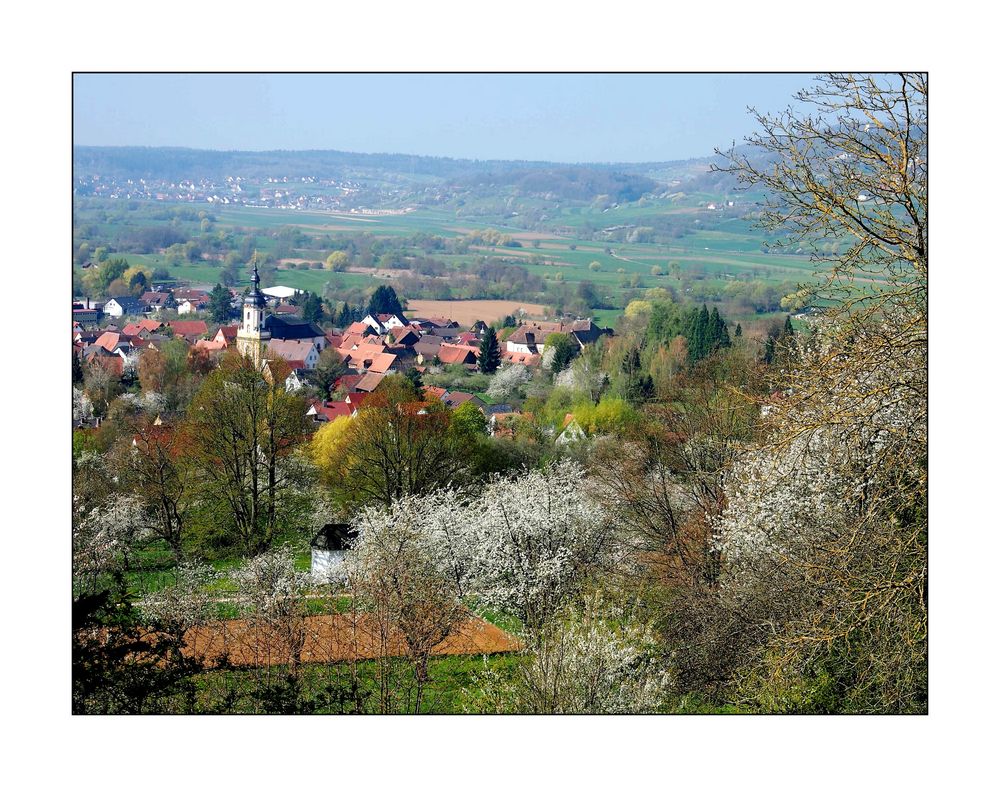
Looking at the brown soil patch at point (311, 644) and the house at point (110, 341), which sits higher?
the house at point (110, 341)

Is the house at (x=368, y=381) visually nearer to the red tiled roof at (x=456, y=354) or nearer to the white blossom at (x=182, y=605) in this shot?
the red tiled roof at (x=456, y=354)

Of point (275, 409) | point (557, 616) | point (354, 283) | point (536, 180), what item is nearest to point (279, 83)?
point (557, 616)

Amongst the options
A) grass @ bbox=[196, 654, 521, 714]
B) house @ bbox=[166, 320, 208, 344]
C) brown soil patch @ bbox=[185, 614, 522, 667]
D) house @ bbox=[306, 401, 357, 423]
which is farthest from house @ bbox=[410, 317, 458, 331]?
grass @ bbox=[196, 654, 521, 714]

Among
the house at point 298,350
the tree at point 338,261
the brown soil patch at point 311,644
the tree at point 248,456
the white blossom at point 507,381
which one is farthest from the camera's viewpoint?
the tree at point 338,261

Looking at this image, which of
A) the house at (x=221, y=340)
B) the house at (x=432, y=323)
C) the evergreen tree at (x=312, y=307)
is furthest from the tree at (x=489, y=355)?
the evergreen tree at (x=312, y=307)

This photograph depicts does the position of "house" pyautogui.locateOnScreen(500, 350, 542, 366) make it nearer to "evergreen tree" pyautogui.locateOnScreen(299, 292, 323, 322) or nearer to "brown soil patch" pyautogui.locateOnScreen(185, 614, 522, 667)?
"evergreen tree" pyautogui.locateOnScreen(299, 292, 323, 322)

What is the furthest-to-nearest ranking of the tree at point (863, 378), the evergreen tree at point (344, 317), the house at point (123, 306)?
the evergreen tree at point (344, 317) < the house at point (123, 306) < the tree at point (863, 378)

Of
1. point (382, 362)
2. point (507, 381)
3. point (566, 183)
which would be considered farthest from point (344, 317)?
point (507, 381)

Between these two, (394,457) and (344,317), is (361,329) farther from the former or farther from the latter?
(394,457)
